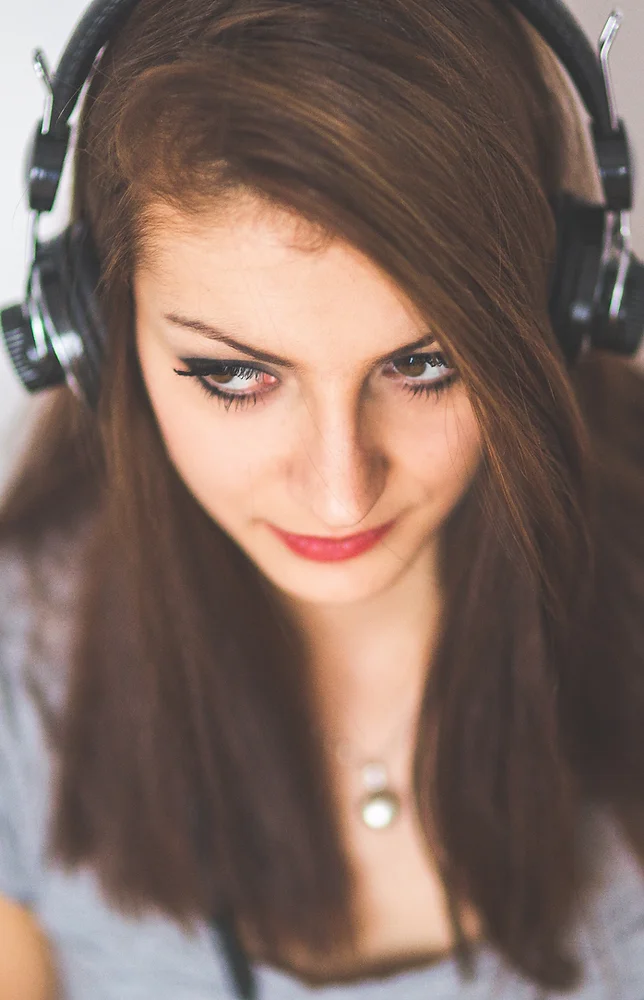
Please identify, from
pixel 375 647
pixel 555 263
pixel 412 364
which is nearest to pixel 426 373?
pixel 412 364

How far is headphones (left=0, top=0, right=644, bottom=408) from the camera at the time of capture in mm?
605

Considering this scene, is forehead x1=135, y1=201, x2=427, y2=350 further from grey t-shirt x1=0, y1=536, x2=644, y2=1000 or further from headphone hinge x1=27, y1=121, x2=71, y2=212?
grey t-shirt x1=0, y1=536, x2=644, y2=1000

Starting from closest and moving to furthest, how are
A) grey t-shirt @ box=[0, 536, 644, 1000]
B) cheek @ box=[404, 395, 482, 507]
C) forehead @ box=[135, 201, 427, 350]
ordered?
forehead @ box=[135, 201, 427, 350]
cheek @ box=[404, 395, 482, 507]
grey t-shirt @ box=[0, 536, 644, 1000]

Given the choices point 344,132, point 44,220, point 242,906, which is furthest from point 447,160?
point 242,906

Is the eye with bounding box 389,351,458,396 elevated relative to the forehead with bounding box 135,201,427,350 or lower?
lower

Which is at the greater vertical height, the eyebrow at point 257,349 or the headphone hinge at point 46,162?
the headphone hinge at point 46,162

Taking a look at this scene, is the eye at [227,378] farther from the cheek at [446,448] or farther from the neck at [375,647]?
the neck at [375,647]

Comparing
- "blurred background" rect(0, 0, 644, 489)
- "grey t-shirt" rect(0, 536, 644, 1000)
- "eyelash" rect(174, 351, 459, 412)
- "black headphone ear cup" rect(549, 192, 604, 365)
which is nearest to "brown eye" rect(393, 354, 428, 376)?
"eyelash" rect(174, 351, 459, 412)

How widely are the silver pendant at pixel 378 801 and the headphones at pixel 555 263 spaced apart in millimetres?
486

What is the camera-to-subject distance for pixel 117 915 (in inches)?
37.4

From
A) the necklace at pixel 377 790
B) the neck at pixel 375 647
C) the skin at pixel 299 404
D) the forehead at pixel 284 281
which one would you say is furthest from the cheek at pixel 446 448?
the necklace at pixel 377 790

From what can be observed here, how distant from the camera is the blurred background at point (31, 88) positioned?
92cm

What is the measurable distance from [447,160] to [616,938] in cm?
75

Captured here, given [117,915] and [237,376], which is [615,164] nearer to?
[237,376]
